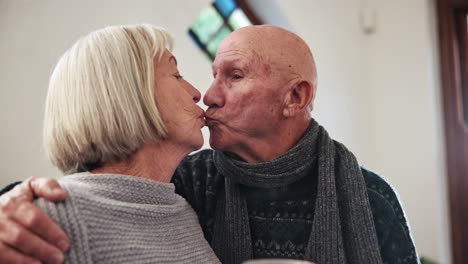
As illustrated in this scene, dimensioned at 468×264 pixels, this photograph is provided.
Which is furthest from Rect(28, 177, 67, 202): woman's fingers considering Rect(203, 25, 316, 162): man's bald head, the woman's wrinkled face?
Rect(203, 25, 316, 162): man's bald head

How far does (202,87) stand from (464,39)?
2.03 metres

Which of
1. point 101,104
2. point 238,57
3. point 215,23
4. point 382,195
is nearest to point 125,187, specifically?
point 101,104

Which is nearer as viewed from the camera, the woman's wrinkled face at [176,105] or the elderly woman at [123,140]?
the elderly woman at [123,140]

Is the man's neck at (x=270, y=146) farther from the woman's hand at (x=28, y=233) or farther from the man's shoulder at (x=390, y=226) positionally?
the woman's hand at (x=28, y=233)

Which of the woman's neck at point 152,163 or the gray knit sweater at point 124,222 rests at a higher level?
the woman's neck at point 152,163

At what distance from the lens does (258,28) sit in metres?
Result: 1.43

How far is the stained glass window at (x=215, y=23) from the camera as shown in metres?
2.45

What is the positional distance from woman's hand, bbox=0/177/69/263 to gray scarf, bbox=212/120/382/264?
627 mm

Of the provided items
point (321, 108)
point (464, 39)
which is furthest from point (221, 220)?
point (464, 39)

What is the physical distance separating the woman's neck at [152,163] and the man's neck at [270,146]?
0.30 meters

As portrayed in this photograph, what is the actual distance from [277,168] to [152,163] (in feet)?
1.32

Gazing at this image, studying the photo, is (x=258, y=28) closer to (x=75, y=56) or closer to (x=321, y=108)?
(x=75, y=56)

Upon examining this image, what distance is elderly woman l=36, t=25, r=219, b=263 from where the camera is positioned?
917 millimetres

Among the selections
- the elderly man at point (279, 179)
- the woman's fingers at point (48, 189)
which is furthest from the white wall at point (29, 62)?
the woman's fingers at point (48, 189)
